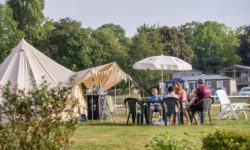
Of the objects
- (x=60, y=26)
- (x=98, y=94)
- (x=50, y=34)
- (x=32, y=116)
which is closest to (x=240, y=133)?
(x=32, y=116)

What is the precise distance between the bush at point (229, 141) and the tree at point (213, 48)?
70351 millimetres

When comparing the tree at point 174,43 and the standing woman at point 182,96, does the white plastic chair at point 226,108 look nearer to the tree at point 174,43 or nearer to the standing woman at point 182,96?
the standing woman at point 182,96

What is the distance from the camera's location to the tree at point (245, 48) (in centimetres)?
7268

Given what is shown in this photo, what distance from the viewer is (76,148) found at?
26.1 feet

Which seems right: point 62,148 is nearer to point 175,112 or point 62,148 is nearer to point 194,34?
point 175,112

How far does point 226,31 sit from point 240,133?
84.2 metres

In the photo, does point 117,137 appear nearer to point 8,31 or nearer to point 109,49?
point 8,31

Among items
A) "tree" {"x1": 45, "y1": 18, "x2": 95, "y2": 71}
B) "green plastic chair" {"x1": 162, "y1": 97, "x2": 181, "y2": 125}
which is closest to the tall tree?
"tree" {"x1": 45, "y1": 18, "x2": 95, "y2": 71}

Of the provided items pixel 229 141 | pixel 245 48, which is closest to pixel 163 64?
pixel 229 141

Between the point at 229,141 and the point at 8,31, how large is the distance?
1788 inches

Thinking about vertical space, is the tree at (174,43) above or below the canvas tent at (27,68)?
above

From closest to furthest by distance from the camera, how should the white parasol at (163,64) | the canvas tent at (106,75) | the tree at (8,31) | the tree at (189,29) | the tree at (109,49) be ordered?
1. the white parasol at (163,64)
2. the canvas tent at (106,75)
3. the tree at (8,31)
4. the tree at (109,49)
5. the tree at (189,29)

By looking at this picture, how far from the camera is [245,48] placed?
73.0m

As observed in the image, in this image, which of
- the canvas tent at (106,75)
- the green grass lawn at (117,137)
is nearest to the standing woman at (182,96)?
the green grass lawn at (117,137)
